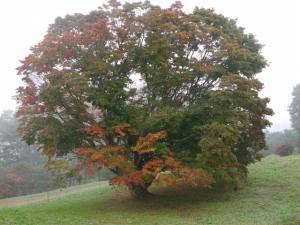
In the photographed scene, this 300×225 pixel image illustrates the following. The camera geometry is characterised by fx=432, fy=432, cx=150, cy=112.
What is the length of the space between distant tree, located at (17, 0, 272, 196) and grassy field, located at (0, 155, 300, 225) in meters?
1.46

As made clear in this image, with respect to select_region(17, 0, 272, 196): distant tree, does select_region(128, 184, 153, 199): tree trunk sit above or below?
below

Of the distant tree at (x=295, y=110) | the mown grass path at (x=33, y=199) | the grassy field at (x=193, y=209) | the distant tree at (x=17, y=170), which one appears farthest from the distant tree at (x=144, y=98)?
the distant tree at (x=295, y=110)

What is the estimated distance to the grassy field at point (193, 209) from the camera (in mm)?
17328

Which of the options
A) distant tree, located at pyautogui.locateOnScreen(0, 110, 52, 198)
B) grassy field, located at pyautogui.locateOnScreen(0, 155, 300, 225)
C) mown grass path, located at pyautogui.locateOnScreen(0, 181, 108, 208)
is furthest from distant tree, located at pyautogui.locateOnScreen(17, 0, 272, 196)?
distant tree, located at pyautogui.locateOnScreen(0, 110, 52, 198)

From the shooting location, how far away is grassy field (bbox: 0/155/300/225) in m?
17.3

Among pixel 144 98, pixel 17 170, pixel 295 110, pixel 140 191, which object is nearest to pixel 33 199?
pixel 17 170

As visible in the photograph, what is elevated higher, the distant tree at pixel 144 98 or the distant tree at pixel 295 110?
the distant tree at pixel 295 110

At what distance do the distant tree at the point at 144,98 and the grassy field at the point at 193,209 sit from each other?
1.46 metres

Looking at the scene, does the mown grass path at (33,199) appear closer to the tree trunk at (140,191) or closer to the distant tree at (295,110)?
the tree trunk at (140,191)

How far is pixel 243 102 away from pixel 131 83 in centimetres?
541

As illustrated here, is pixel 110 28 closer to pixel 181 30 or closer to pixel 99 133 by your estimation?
pixel 181 30

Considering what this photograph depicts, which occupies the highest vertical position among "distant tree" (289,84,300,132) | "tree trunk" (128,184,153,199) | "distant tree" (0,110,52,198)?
"distant tree" (289,84,300,132)

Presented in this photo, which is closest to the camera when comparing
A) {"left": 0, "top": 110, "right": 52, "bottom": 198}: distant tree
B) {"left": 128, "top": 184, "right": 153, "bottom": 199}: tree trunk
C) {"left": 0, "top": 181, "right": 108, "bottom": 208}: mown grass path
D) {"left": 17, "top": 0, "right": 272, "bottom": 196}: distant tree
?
{"left": 17, "top": 0, "right": 272, "bottom": 196}: distant tree

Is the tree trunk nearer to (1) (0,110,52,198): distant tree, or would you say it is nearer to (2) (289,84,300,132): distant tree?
(1) (0,110,52,198): distant tree
